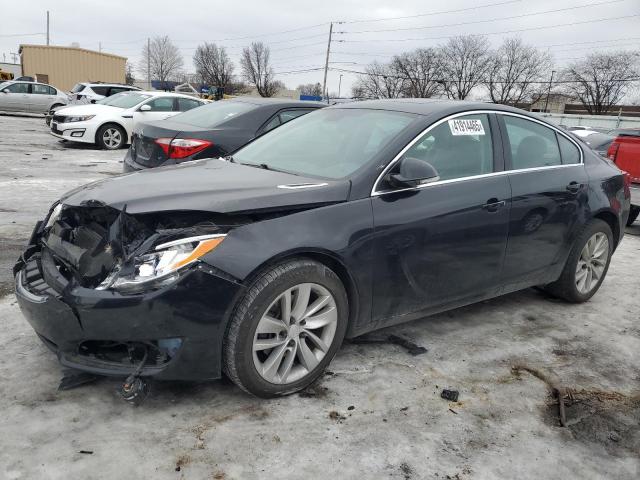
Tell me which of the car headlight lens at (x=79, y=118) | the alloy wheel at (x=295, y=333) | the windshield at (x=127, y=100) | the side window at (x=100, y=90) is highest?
the side window at (x=100, y=90)

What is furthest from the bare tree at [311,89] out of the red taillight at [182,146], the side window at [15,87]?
the red taillight at [182,146]

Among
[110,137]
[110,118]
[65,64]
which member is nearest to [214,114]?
[110,118]

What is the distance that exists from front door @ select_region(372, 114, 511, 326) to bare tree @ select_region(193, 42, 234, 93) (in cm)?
8188

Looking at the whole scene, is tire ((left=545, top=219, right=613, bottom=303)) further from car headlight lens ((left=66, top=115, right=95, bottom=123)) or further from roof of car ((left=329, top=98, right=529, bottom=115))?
car headlight lens ((left=66, top=115, right=95, bottom=123))

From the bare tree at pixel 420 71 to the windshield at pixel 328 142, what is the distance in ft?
257

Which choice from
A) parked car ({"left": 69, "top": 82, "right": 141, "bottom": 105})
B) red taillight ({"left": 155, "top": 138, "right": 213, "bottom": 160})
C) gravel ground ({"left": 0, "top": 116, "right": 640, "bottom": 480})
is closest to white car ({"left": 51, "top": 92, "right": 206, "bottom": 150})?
red taillight ({"left": 155, "top": 138, "right": 213, "bottom": 160})

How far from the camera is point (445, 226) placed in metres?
3.33

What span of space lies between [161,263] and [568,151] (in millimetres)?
3344

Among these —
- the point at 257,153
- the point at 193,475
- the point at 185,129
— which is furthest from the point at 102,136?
the point at 193,475

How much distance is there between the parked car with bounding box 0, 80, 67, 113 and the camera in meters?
23.6

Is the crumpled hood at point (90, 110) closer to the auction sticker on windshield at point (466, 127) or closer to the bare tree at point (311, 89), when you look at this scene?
the auction sticker on windshield at point (466, 127)

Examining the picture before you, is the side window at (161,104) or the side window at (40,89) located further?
the side window at (40,89)

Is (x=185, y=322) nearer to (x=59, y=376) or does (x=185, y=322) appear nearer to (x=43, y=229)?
(x=59, y=376)

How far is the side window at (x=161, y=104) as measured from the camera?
44.0 ft
